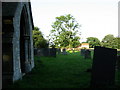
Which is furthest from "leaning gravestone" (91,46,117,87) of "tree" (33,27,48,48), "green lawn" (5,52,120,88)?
"tree" (33,27,48,48)

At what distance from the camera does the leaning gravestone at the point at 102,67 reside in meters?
6.11

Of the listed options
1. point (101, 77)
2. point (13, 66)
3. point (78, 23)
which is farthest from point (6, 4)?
point (78, 23)

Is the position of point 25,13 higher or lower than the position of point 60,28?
lower

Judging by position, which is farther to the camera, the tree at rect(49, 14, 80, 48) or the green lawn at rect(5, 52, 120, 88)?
the tree at rect(49, 14, 80, 48)

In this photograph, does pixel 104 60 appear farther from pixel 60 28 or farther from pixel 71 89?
pixel 60 28

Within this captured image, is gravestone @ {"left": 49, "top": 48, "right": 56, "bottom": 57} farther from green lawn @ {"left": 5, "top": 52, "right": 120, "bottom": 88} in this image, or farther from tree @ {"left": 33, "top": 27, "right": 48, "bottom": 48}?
green lawn @ {"left": 5, "top": 52, "right": 120, "bottom": 88}

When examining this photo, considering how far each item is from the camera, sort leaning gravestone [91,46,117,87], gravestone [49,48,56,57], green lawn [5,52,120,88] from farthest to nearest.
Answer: gravestone [49,48,56,57]
green lawn [5,52,120,88]
leaning gravestone [91,46,117,87]

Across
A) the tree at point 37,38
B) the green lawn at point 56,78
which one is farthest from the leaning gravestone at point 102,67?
the tree at point 37,38

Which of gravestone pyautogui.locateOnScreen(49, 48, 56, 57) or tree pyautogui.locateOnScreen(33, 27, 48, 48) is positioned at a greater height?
tree pyautogui.locateOnScreen(33, 27, 48, 48)

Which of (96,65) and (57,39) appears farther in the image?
(57,39)

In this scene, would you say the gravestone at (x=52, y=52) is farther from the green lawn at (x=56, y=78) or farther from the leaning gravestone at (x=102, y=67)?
the leaning gravestone at (x=102, y=67)

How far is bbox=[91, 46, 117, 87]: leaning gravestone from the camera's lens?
20.1 ft

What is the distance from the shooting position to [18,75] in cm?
719

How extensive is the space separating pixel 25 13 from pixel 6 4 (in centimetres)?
215
